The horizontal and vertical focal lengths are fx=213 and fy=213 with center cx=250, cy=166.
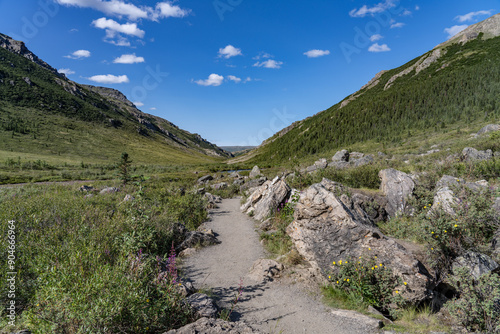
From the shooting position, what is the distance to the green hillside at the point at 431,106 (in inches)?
1372

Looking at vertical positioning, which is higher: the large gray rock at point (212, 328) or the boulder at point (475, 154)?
the boulder at point (475, 154)

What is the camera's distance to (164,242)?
9031 mm

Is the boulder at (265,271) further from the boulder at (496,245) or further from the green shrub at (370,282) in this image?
the boulder at (496,245)

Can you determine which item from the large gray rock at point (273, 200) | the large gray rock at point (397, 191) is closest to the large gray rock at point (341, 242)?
the large gray rock at point (397, 191)

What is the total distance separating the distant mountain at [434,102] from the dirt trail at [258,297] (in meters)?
36.2

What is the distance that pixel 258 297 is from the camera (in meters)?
5.93

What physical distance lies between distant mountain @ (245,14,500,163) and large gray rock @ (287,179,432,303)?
111ft

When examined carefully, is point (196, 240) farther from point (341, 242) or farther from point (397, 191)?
point (397, 191)

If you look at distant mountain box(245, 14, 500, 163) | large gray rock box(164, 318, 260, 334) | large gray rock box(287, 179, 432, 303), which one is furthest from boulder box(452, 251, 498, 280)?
distant mountain box(245, 14, 500, 163)

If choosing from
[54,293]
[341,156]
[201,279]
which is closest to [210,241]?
[201,279]

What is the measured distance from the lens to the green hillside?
34.8 meters

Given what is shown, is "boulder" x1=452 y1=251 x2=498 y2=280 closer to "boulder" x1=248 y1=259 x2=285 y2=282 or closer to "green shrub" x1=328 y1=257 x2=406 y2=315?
"green shrub" x1=328 y1=257 x2=406 y2=315

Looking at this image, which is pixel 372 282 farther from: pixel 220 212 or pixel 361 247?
pixel 220 212

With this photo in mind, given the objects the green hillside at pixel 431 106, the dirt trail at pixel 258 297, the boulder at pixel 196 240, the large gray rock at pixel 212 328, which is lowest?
the dirt trail at pixel 258 297
